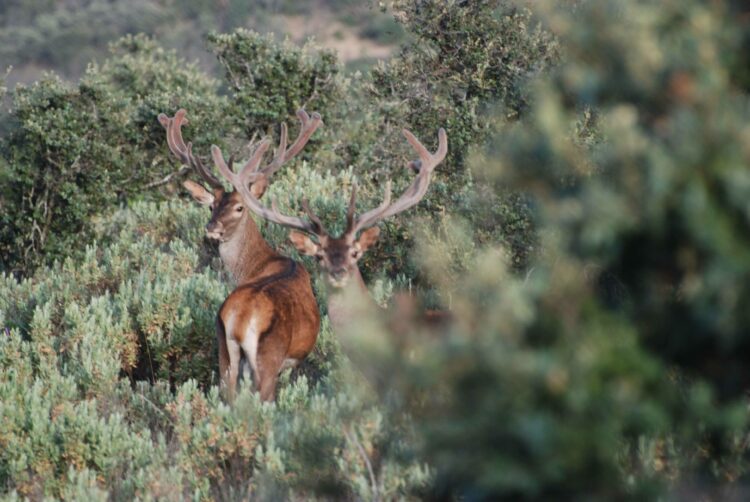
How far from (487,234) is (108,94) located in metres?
6.67

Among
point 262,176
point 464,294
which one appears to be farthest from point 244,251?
point 464,294

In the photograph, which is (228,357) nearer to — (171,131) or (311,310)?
(311,310)

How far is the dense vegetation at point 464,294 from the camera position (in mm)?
3443

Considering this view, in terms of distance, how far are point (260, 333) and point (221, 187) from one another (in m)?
2.31

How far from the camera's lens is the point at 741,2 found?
418 cm

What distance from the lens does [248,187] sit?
9398mm

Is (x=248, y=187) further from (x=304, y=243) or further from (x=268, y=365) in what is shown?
(x=268, y=365)

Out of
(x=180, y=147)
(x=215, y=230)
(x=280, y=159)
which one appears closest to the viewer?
(x=215, y=230)

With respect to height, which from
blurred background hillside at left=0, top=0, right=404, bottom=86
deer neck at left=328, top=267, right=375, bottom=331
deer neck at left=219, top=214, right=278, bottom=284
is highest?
deer neck at left=328, top=267, right=375, bottom=331

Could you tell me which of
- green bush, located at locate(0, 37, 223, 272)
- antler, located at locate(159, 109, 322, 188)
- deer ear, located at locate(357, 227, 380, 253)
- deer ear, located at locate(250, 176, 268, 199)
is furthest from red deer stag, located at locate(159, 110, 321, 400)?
green bush, located at locate(0, 37, 223, 272)

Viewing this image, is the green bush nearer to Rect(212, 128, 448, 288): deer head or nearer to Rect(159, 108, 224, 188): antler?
Rect(159, 108, 224, 188): antler

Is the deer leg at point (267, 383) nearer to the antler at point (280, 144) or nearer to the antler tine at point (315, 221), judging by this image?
the antler tine at point (315, 221)

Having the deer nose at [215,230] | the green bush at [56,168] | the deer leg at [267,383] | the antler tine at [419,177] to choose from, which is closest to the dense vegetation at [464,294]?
the green bush at [56,168]

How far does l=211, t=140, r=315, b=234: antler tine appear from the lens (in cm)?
780
